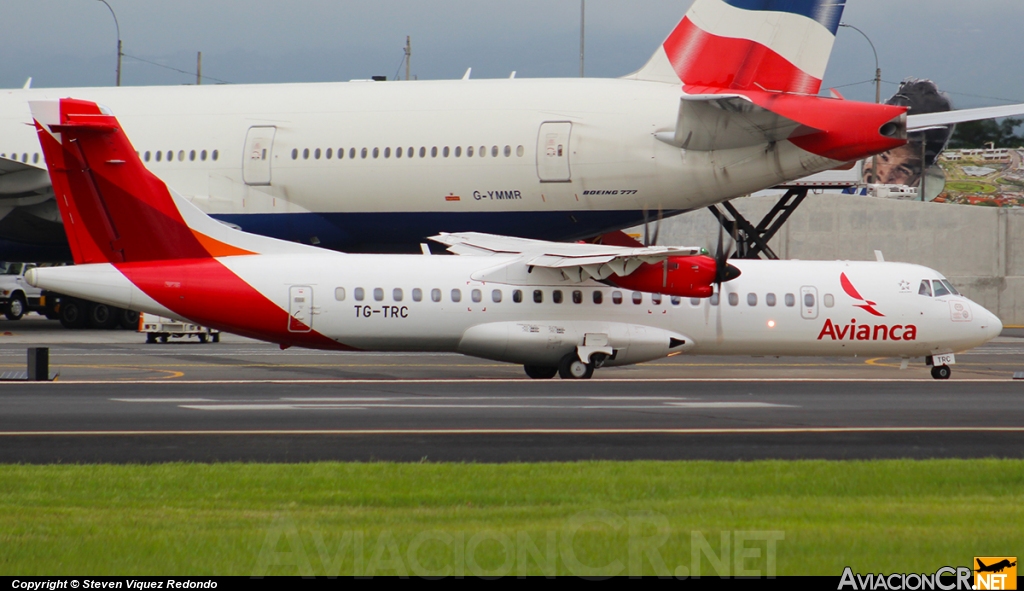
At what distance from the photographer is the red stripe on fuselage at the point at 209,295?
2186 centimetres

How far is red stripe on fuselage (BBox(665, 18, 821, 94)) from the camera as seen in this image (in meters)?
27.3

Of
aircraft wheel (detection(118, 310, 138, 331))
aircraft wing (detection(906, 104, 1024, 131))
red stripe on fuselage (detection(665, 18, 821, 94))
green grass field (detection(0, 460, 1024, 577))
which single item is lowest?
green grass field (detection(0, 460, 1024, 577))

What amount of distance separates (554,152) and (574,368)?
666cm

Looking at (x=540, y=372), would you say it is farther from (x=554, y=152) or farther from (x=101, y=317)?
(x=101, y=317)

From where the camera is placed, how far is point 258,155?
2892 cm

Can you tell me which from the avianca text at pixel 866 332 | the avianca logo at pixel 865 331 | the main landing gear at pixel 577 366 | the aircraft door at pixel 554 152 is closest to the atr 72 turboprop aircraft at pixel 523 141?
the aircraft door at pixel 554 152

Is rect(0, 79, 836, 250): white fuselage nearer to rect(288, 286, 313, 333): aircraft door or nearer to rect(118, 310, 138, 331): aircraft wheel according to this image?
rect(288, 286, 313, 333): aircraft door

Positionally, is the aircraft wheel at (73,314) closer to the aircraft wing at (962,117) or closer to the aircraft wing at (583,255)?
the aircraft wing at (583,255)

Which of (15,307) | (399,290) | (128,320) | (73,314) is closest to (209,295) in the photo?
(399,290)

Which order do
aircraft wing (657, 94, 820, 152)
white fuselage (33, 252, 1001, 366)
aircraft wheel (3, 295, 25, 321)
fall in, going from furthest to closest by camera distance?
aircraft wheel (3, 295, 25, 321), aircraft wing (657, 94, 820, 152), white fuselage (33, 252, 1001, 366)

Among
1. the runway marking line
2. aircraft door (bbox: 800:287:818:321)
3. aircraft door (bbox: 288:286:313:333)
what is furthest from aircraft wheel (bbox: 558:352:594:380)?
the runway marking line

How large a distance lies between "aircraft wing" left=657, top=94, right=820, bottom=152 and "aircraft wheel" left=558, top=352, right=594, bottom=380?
6625 mm

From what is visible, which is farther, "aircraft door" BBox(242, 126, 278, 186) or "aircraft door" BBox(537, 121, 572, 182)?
"aircraft door" BBox(242, 126, 278, 186)

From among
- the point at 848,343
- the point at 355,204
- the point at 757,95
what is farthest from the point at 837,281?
the point at 355,204
